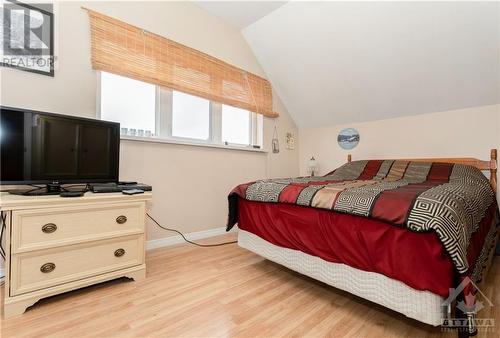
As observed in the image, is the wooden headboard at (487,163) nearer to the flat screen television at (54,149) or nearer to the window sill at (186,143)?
the window sill at (186,143)

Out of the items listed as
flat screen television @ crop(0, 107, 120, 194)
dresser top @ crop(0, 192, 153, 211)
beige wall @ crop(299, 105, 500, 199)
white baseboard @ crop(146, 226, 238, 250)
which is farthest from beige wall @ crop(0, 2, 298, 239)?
→ beige wall @ crop(299, 105, 500, 199)

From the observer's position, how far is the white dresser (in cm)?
124

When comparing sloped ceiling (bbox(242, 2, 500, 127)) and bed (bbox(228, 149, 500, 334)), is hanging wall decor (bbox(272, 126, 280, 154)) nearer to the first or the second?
sloped ceiling (bbox(242, 2, 500, 127))

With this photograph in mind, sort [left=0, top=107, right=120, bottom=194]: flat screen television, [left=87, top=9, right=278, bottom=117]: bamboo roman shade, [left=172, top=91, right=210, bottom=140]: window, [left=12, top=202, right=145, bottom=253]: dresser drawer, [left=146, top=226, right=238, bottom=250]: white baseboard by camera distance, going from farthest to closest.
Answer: [left=172, top=91, right=210, bottom=140]: window, [left=146, top=226, right=238, bottom=250]: white baseboard, [left=87, top=9, right=278, bottom=117]: bamboo roman shade, [left=0, top=107, right=120, bottom=194]: flat screen television, [left=12, top=202, right=145, bottom=253]: dresser drawer

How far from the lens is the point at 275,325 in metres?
1.21

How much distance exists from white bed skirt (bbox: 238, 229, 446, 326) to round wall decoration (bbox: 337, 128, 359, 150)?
7.23ft

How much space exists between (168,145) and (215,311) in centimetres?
161

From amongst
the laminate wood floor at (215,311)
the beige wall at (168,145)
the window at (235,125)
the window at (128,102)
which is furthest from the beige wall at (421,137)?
the window at (128,102)

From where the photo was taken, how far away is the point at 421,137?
2.82 metres

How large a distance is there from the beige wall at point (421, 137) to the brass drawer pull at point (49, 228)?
3.19 m

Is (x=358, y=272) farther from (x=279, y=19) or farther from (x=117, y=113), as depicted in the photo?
(x=279, y=19)

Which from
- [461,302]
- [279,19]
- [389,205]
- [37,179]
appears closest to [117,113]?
[37,179]

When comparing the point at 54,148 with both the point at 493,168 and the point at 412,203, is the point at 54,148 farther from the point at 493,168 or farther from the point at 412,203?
the point at 493,168

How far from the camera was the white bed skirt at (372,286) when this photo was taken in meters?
1.02
